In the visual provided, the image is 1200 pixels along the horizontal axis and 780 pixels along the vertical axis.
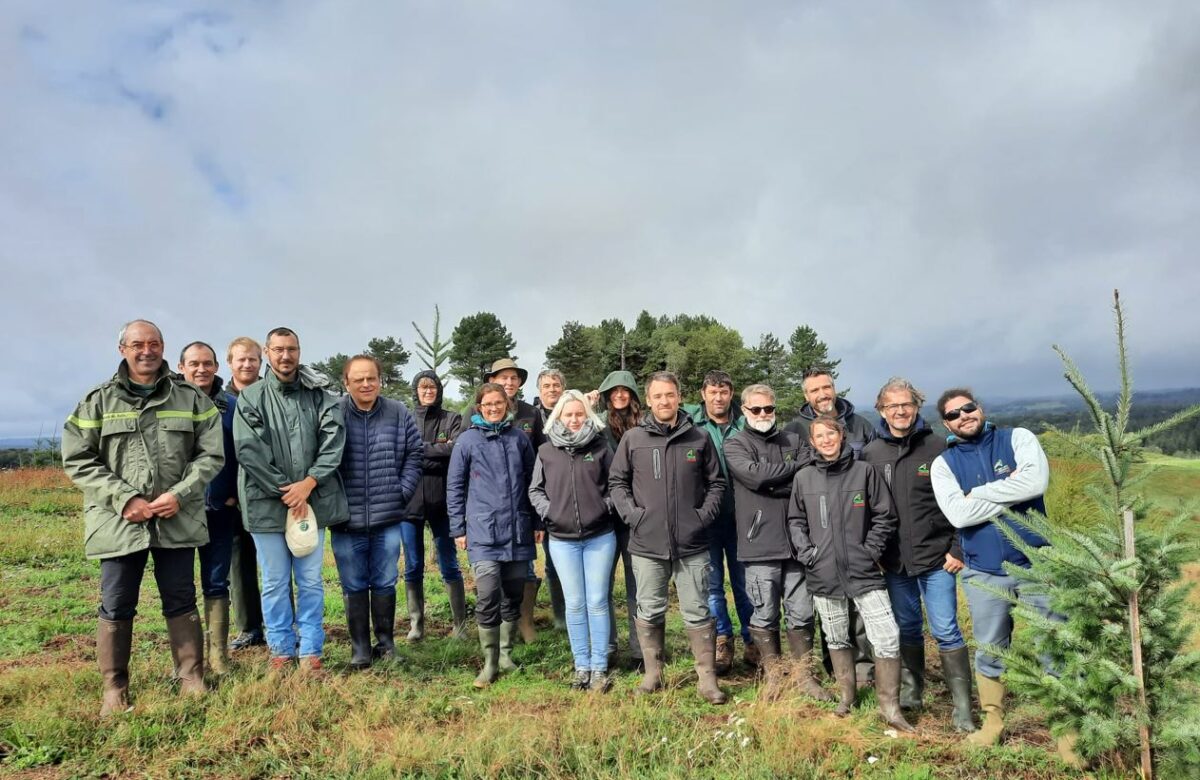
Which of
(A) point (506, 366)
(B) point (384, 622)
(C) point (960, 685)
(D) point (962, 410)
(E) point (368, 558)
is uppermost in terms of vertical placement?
(A) point (506, 366)

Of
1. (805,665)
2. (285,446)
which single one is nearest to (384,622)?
(285,446)

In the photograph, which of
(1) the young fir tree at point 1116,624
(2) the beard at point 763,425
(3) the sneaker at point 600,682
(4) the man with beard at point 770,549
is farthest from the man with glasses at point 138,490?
(1) the young fir tree at point 1116,624

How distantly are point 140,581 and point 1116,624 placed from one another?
6.12 m

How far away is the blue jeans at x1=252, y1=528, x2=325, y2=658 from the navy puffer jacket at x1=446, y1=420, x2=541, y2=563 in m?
1.18

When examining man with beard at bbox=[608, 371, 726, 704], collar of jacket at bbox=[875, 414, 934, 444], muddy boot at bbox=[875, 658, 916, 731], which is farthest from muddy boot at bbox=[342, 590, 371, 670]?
collar of jacket at bbox=[875, 414, 934, 444]

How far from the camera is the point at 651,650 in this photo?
537cm

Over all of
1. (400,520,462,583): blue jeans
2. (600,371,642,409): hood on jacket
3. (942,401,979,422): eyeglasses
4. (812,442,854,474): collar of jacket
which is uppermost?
(600,371,642,409): hood on jacket

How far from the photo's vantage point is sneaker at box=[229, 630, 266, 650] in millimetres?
6238

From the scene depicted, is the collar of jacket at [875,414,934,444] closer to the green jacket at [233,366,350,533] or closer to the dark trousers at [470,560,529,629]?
the dark trousers at [470,560,529,629]

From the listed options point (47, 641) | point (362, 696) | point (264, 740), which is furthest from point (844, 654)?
point (47, 641)

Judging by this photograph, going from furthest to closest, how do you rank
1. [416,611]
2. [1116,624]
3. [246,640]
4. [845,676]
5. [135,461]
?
[416,611] → [246,640] → [845,676] → [135,461] → [1116,624]

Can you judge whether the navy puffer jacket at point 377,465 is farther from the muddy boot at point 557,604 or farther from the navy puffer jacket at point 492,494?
the muddy boot at point 557,604

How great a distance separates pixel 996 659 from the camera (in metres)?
4.49

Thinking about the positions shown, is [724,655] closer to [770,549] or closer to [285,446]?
[770,549]
